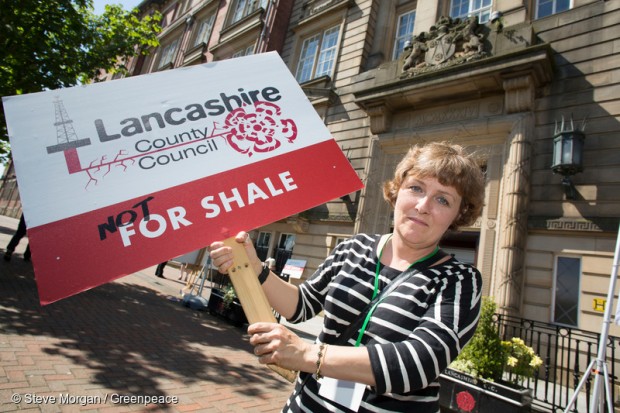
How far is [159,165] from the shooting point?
1.48 meters

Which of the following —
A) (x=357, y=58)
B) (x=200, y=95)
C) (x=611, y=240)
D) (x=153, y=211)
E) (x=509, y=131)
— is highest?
(x=357, y=58)

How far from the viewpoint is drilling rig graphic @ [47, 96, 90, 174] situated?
53.2 inches

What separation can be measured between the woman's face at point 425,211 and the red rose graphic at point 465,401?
12.1 feet

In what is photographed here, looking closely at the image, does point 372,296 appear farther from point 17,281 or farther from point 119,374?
point 17,281

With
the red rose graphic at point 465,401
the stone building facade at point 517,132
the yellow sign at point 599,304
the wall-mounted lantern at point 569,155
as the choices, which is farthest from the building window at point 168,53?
the yellow sign at point 599,304

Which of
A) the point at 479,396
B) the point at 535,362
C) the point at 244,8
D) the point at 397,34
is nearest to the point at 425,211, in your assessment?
the point at 479,396

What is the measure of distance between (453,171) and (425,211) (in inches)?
9.4

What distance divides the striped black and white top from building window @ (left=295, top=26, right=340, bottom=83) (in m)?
13.9

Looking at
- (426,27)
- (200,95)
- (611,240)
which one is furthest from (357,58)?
(200,95)

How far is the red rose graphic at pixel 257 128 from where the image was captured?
5.47 ft

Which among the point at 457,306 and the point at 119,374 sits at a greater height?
the point at 457,306

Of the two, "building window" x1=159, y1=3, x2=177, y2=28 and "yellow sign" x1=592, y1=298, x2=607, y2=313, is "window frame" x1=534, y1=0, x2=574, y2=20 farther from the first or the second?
"building window" x1=159, y1=3, x2=177, y2=28

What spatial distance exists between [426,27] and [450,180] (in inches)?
475

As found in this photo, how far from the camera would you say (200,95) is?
1.67 meters
